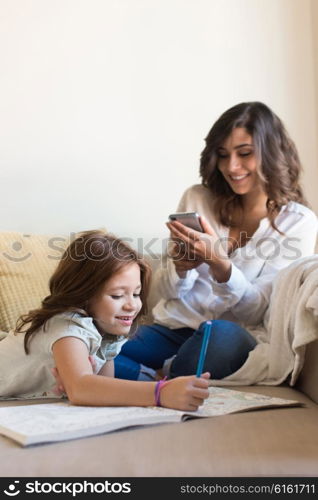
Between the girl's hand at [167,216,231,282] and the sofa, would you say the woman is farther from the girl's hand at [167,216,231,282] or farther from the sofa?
the sofa

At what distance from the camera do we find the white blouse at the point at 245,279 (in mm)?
1746

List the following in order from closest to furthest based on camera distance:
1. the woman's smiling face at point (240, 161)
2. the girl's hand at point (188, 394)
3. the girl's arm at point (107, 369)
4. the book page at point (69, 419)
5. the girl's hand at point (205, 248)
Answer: the book page at point (69, 419)
the girl's hand at point (188, 394)
the girl's arm at point (107, 369)
the girl's hand at point (205, 248)
the woman's smiling face at point (240, 161)

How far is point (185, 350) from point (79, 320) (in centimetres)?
39

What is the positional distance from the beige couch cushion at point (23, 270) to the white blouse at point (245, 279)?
12.6 inches

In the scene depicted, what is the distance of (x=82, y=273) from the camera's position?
1.35 metres

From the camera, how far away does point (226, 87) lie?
231 cm

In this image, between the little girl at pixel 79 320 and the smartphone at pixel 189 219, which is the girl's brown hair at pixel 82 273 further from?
the smartphone at pixel 189 219

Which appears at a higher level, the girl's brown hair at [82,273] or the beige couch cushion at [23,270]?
A: the girl's brown hair at [82,273]

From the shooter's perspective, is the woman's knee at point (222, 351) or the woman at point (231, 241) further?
the woman at point (231, 241)

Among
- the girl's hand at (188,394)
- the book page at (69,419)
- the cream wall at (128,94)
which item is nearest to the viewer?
the book page at (69,419)

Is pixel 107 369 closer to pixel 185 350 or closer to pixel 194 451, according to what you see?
pixel 185 350

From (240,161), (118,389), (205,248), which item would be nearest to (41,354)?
(118,389)

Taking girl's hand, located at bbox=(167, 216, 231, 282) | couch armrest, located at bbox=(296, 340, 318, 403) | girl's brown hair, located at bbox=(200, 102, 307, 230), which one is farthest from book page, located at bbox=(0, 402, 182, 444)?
girl's brown hair, located at bbox=(200, 102, 307, 230)

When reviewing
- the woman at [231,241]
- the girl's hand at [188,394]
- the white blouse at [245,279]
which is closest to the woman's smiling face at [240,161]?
the woman at [231,241]
